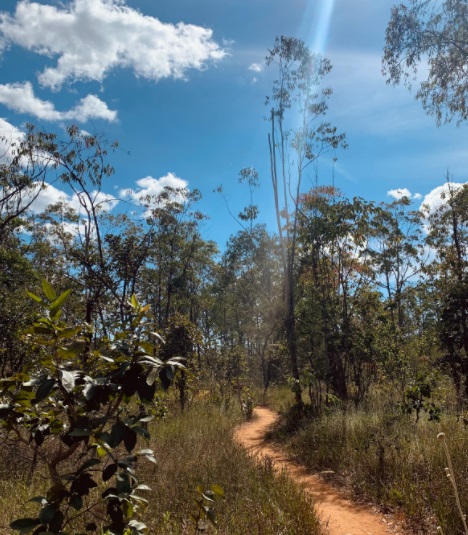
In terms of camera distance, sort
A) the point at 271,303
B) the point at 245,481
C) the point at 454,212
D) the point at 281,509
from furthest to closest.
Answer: the point at 271,303 < the point at 454,212 < the point at 245,481 < the point at 281,509

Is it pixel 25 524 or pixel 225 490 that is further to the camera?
pixel 225 490

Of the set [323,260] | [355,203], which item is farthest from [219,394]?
[355,203]

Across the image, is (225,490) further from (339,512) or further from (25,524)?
(25,524)

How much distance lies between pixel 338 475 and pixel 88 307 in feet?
19.9

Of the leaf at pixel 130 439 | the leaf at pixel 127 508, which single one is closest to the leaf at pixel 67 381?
the leaf at pixel 130 439

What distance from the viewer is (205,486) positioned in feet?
17.1

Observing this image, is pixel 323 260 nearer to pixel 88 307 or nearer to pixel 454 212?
pixel 88 307

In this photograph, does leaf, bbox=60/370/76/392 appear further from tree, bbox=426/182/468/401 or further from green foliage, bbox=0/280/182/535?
tree, bbox=426/182/468/401

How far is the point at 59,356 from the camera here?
1.73 metres

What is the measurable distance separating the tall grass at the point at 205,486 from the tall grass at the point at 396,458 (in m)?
1.23

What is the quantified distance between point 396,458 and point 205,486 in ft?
8.57

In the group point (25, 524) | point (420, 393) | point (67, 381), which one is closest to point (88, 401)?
point (67, 381)

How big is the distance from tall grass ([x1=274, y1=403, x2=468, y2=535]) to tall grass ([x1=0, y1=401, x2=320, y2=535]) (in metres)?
1.23

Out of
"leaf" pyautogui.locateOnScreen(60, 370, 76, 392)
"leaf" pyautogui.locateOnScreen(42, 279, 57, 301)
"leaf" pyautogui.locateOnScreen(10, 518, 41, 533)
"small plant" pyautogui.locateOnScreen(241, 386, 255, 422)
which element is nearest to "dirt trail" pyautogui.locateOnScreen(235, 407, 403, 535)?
"leaf" pyautogui.locateOnScreen(10, 518, 41, 533)
